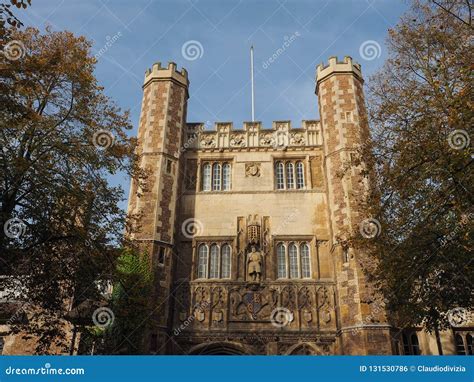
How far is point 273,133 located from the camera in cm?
2245

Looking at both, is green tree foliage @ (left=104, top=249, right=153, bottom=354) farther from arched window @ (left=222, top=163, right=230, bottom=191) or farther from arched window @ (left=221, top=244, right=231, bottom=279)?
arched window @ (left=222, top=163, right=230, bottom=191)

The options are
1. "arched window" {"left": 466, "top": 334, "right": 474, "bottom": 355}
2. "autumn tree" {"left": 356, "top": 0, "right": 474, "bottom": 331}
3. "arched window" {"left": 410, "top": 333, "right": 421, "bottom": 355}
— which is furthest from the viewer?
"arched window" {"left": 410, "top": 333, "right": 421, "bottom": 355}

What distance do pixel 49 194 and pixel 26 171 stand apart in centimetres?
113

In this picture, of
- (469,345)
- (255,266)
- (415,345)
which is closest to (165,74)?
(255,266)

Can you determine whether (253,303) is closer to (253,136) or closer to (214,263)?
(214,263)

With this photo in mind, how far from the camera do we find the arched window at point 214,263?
1888 centimetres

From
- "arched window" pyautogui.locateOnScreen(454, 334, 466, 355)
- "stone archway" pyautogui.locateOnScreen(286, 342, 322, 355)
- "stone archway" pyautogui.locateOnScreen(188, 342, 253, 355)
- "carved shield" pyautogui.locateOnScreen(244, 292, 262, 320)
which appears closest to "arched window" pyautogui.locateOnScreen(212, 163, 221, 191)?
"carved shield" pyautogui.locateOnScreen(244, 292, 262, 320)

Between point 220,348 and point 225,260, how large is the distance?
12.4 feet

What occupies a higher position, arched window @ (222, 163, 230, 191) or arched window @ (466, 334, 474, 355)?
arched window @ (222, 163, 230, 191)

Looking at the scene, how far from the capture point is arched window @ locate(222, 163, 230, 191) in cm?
2141

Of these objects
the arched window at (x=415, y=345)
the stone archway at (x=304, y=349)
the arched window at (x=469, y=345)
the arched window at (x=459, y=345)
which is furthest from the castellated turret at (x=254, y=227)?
the arched window at (x=469, y=345)

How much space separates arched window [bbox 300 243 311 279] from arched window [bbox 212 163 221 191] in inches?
202

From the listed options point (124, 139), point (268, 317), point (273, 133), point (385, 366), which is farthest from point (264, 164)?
point (385, 366)

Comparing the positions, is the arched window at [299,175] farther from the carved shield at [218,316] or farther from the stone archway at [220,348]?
the stone archway at [220,348]
